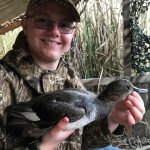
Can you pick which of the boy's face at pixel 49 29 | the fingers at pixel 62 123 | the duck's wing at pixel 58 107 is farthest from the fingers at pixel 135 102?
the boy's face at pixel 49 29

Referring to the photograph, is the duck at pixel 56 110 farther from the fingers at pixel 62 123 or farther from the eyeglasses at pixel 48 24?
the eyeglasses at pixel 48 24

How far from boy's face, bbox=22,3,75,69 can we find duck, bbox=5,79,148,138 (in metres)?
0.36

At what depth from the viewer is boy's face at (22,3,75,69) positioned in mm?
2361

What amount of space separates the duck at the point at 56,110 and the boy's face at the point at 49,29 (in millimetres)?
361

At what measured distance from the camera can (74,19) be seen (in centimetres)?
244

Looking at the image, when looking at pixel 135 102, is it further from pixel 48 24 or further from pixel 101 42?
pixel 101 42

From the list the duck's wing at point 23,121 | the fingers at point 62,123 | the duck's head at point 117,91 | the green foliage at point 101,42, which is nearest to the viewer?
the fingers at point 62,123

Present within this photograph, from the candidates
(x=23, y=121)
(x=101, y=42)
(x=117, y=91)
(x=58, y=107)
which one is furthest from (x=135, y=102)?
(x=101, y=42)

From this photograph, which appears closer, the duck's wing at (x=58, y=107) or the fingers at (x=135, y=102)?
the duck's wing at (x=58, y=107)

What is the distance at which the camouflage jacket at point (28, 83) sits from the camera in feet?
7.65

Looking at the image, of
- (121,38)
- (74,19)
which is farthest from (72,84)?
(121,38)

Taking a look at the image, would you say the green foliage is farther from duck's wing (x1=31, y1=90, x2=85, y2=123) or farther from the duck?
duck's wing (x1=31, y1=90, x2=85, y2=123)

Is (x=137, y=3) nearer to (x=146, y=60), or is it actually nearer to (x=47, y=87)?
(x=146, y=60)

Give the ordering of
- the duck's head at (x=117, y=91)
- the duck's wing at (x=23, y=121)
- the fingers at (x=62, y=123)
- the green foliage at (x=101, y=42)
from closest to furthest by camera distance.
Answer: the fingers at (x=62, y=123) < the duck's wing at (x=23, y=121) < the duck's head at (x=117, y=91) < the green foliage at (x=101, y=42)
